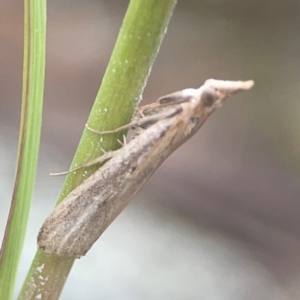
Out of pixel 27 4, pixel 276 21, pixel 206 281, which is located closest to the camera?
pixel 27 4

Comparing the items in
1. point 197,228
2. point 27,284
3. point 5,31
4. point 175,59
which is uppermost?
point 5,31

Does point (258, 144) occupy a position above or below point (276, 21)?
below

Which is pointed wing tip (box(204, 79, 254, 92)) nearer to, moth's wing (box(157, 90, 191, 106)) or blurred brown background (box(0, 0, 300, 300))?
moth's wing (box(157, 90, 191, 106))

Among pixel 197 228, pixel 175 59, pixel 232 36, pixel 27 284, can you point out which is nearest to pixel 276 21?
pixel 232 36

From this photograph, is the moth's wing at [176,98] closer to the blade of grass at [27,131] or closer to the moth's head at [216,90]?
the moth's head at [216,90]

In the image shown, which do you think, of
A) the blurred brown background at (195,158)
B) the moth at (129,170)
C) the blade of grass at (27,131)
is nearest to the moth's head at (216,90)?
the moth at (129,170)

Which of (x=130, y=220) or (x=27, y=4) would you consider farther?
(x=130, y=220)

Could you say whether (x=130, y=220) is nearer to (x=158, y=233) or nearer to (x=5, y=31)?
(x=158, y=233)

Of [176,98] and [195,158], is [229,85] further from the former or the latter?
[195,158]
